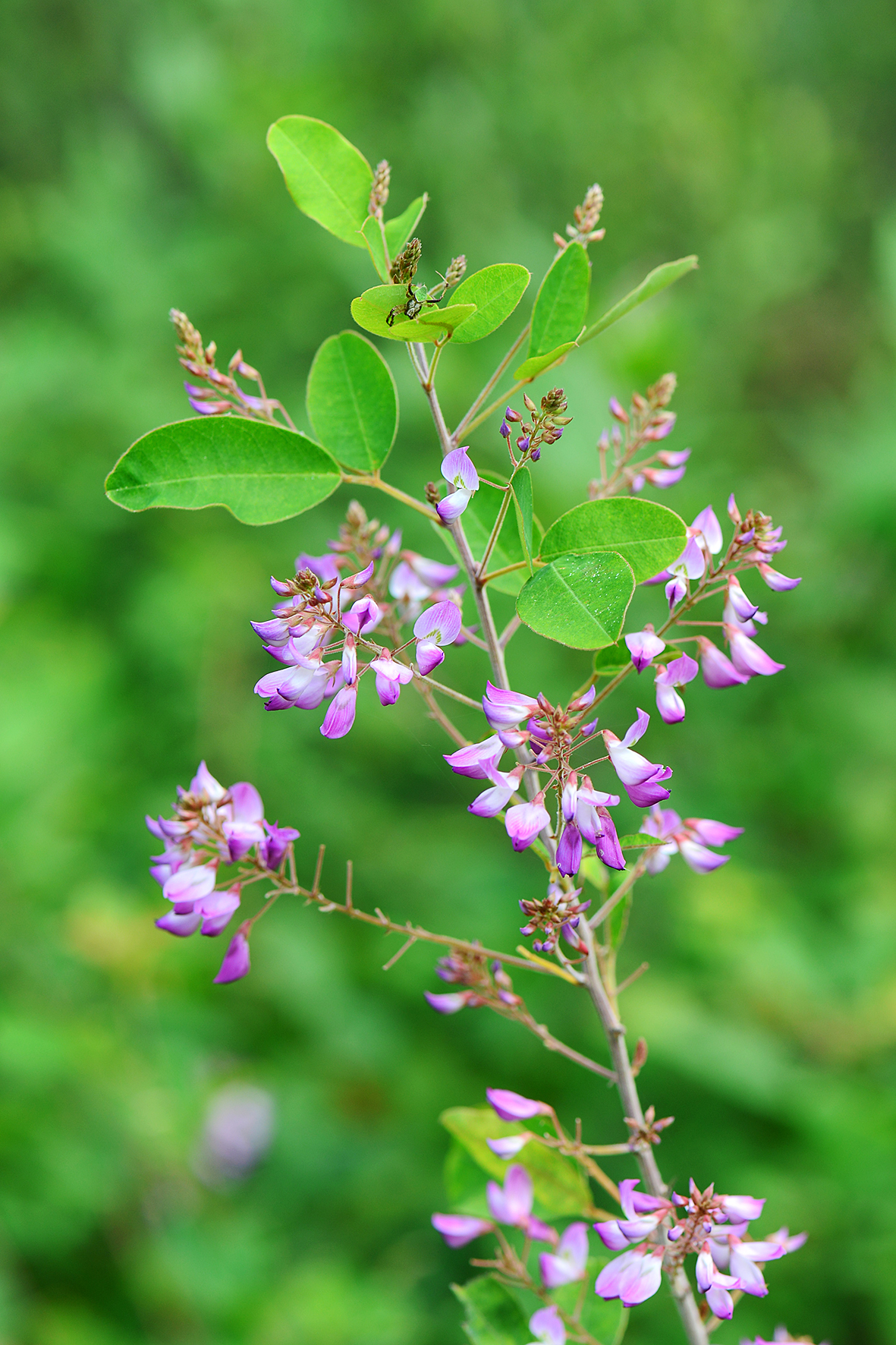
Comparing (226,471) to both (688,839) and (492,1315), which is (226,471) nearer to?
(688,839)

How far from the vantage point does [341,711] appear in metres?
0.43

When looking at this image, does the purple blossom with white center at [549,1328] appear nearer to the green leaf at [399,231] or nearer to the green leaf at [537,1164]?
the green leaf at [537,1164]

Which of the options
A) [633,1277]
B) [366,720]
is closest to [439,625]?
[633,1277]

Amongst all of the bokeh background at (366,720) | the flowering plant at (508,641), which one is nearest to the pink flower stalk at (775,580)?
the flowering plant at (508,641)

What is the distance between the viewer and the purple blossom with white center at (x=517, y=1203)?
51cm

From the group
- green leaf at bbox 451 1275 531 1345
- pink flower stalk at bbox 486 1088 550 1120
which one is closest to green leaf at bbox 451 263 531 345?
pink flower stalk at bbox 486 1088 550 1120

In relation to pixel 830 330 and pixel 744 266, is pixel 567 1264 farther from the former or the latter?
pixel 830 330

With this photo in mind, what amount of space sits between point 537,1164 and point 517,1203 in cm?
3

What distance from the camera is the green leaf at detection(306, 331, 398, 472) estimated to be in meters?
0.54

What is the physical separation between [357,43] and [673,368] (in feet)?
7.98

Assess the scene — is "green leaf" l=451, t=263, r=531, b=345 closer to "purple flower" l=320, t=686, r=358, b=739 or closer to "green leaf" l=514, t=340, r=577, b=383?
"green leaf" l=514, t=340, r=577, b=383

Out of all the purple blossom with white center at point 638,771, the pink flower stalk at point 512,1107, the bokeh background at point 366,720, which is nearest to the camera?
the purple blossom with white center at point 638,771

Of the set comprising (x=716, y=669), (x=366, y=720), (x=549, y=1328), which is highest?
(x=366, y=720)

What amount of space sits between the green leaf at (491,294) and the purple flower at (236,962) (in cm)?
31
